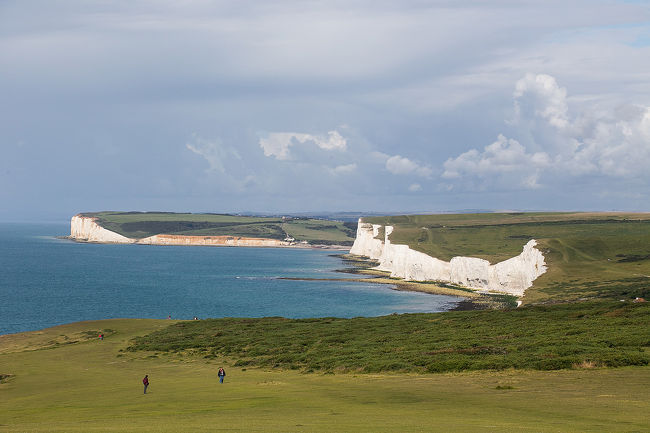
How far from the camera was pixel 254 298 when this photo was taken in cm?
11031

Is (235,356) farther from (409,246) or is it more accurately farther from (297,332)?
(409,246)

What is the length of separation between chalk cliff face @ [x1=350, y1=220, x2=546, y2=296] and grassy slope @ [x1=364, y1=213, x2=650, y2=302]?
85.3 inches

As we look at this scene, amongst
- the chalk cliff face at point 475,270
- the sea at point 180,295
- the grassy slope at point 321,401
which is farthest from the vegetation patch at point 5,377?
the chalk cliff face at point 475,270

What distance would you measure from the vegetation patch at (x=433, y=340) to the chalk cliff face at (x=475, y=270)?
175 feet

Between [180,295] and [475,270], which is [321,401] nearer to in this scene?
[180,295]

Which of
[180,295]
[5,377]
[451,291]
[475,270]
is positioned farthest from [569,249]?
[5,377]

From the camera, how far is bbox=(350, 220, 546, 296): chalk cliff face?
366ft

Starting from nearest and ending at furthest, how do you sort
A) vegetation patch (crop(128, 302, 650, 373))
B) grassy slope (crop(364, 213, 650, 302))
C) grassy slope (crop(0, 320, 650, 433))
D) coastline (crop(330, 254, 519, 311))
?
grassy slope (crop(0, 320, 650, 433)), vegetation patch (crop(128, 302, 650, 373)), grassy slope (crop(364, 213, 650, 302)), coastline (crop(330, 254, 519, 311))

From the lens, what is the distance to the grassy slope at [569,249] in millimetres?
86000

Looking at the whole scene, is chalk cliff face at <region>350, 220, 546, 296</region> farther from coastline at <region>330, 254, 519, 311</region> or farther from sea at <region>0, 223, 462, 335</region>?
sea at <region>0, 223, 462, 335</region>

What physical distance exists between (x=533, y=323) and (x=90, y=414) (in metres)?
35.1

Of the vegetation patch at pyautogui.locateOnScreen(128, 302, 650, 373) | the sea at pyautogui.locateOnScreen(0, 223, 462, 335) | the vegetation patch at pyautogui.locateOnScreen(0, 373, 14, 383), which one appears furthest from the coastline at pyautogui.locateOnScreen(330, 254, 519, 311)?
the vegetation patch at pyautogui.locateOnScreen(0, 373, 14, 383)

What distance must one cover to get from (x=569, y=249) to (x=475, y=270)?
18.8 metres

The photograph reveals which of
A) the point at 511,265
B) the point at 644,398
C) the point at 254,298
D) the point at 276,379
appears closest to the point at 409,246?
the point at 511,265
